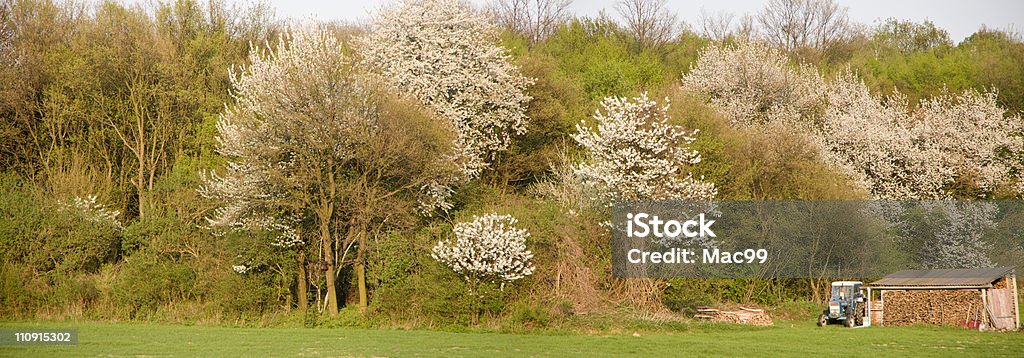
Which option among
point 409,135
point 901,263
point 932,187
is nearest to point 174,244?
point 409,135

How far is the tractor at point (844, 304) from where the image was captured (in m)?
31.9

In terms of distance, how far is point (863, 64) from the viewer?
2496 inches

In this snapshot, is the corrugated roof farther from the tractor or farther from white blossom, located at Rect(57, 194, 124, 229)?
white blossom, located at Rect(57, 194, 124, 229)

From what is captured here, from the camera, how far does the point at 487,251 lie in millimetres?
29781

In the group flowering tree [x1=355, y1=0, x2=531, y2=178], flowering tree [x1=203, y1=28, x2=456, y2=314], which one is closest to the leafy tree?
flowering tree [x1=355, y1=0, x2=531, y2=178]

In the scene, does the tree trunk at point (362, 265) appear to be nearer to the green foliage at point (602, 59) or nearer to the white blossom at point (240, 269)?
the white blossom at point (240, 269)

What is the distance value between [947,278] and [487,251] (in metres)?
16.0

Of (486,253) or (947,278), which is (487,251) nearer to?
(486,253)

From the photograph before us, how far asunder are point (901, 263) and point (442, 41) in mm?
21224

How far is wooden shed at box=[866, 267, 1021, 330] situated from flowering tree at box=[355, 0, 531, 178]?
16153mm

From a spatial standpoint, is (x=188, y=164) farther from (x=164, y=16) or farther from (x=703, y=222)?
(x=703, y=222)

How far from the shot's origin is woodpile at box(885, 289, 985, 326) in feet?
105

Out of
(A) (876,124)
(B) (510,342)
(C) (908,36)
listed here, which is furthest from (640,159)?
(C) (908,36)

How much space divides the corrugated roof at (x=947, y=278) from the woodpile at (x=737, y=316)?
4466 mm
